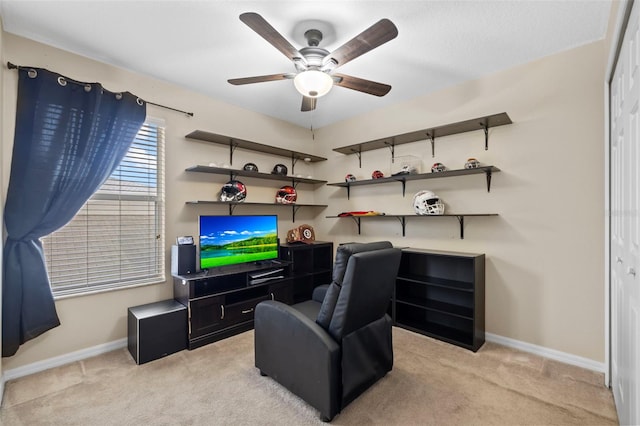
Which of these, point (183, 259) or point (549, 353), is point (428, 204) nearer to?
point (549, 353)

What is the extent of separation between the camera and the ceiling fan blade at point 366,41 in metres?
1.62

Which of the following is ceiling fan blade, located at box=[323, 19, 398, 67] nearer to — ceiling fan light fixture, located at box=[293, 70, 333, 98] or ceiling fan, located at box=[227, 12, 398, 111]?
ceiling fan, located at box=[227, 12, 398, 111]

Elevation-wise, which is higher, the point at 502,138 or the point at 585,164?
the point at 502,138

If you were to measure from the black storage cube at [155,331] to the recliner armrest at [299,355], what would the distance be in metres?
0.91

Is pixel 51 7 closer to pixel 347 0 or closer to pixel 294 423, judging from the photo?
pixel 347 0

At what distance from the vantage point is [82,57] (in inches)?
99.4

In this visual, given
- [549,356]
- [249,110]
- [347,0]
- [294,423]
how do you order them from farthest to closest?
[249,110]
[549,356]
[347,0]
[294,423]

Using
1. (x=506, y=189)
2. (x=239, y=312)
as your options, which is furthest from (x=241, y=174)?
(x=506, y=189)

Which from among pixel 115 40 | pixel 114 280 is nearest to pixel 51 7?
pixel 115 40

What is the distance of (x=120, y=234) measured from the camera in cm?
273

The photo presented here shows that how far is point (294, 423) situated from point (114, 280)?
213 centimetres

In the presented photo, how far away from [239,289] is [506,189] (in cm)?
288

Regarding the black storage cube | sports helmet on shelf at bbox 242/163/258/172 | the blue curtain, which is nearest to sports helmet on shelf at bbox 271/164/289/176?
sports helmet on shelf at bbox 242/163/258/172

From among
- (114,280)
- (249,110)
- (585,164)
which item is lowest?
(114,280)
